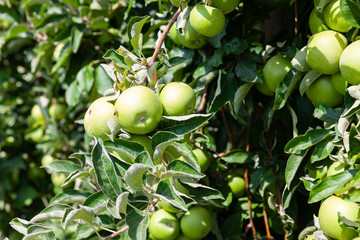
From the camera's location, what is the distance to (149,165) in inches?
32.8

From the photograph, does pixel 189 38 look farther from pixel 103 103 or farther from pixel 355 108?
pixel 355 108

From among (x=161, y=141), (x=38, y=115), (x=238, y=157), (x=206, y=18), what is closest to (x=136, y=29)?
Answer: (x=206, y=18)

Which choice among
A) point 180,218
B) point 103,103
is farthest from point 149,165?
point 180,218

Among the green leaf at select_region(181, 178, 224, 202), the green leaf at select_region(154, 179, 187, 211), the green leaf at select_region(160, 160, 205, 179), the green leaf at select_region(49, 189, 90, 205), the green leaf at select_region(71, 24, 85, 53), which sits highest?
the green leaf at select_region(160, 160, 205, 179)

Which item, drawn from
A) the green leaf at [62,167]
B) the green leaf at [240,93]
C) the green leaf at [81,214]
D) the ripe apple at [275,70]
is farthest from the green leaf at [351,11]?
the green leaf at [62,167]

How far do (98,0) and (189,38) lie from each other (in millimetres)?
507

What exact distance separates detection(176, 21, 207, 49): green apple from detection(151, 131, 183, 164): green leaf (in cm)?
35

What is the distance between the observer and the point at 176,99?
884 mm

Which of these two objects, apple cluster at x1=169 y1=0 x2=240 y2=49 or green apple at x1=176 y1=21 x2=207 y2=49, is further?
green apple at x1=176 y1=21 x2=207 y2=49

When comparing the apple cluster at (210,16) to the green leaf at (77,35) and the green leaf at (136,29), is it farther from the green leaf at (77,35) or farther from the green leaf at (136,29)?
the green leaf at (77,35)

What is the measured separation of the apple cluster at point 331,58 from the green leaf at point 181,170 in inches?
13.6

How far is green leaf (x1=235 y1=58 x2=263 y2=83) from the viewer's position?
104 cm

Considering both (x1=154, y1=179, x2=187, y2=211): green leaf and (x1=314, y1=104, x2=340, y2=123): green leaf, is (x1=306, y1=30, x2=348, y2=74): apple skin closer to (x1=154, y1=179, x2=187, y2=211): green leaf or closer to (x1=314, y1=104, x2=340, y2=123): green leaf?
(x1=314, y1=104, x2=340, y2=123): green leaf

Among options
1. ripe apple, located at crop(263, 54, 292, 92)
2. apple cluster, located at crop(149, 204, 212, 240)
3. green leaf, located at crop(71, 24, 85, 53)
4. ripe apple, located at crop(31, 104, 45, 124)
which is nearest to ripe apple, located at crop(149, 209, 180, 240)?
apple cluster, located at crop(149, 204, 212, 240)
